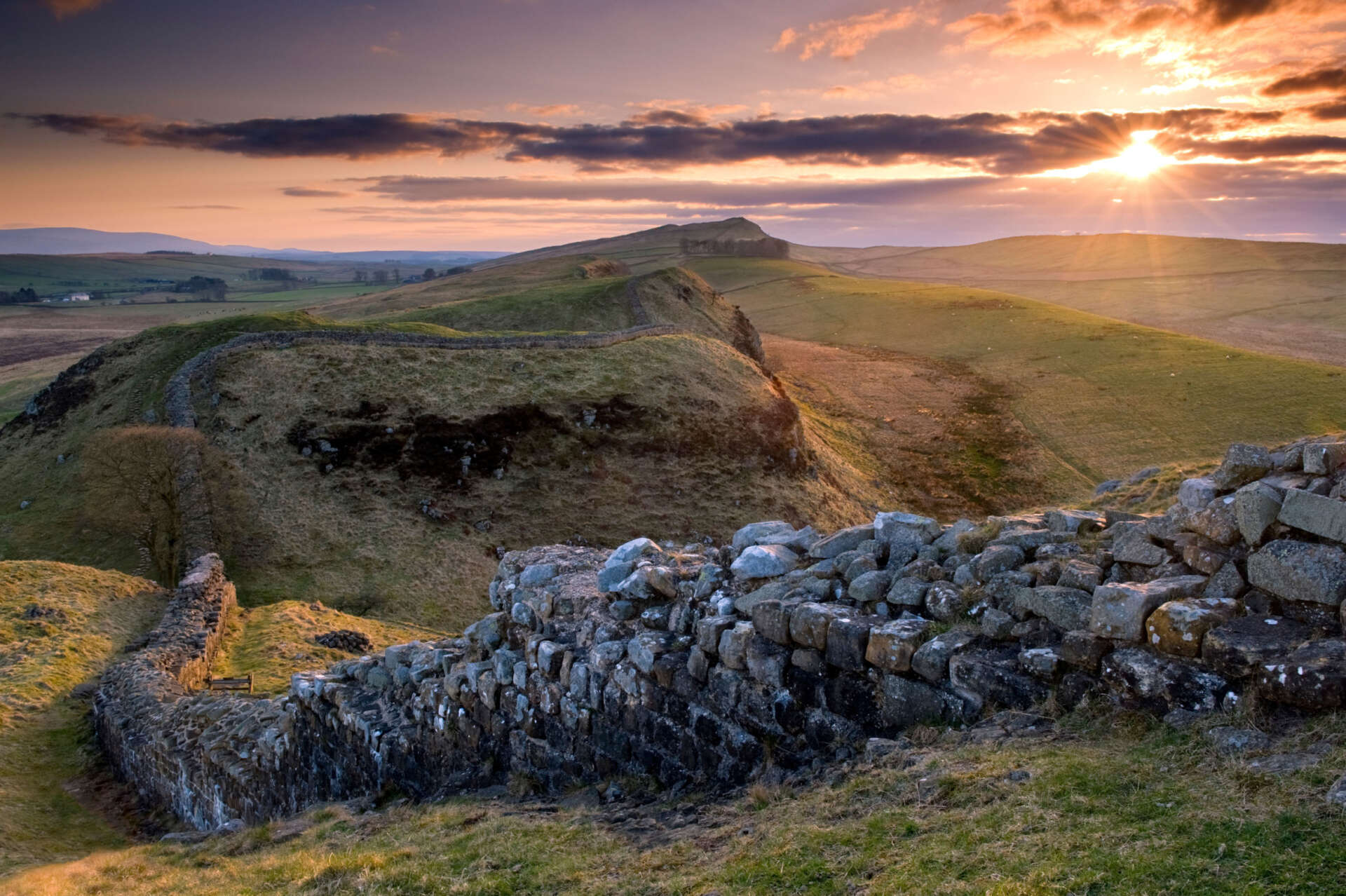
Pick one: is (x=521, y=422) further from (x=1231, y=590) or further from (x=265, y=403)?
(x=1231, y=590)

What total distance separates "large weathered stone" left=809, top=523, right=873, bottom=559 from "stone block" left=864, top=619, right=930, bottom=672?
189cm

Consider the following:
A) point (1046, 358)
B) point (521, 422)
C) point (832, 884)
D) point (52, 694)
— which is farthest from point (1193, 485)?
point (1046, 358)

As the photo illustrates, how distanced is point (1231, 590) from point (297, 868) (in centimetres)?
989

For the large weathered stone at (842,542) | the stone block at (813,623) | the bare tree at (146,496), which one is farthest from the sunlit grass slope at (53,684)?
the large weathered stone at (842,542)

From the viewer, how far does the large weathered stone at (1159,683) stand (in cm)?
649

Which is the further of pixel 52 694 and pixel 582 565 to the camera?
pixel 52 694

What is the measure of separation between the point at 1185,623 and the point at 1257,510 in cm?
140

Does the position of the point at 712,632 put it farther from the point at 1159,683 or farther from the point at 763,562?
the point at 1159,683

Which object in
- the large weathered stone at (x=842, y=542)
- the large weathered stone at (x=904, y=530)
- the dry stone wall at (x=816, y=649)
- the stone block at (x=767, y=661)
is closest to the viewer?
the dry stone wall at (x=816, y=649)

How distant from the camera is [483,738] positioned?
11266mm

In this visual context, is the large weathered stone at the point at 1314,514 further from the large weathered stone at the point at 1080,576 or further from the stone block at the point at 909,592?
the stone block at the point at 909,592

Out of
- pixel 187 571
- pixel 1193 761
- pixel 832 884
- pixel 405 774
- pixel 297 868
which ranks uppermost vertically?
pixel 1193 761

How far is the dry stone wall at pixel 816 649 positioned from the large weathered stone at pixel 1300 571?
0.02 metres

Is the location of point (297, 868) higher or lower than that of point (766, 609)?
lower
